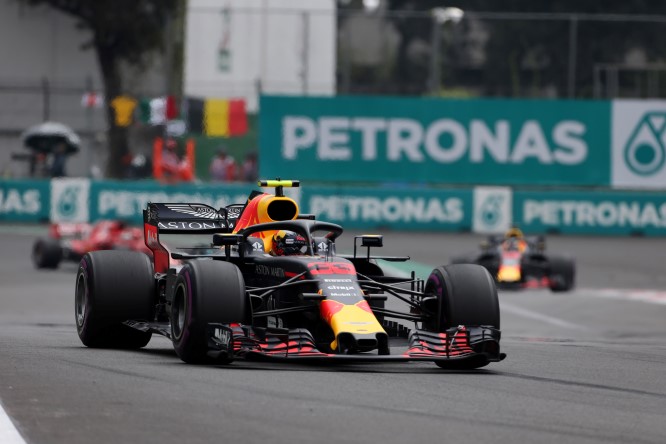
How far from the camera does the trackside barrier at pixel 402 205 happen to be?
29.4 m

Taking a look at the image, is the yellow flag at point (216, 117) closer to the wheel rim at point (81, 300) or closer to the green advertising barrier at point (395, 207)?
the green advertising barrier at point (395, 207)

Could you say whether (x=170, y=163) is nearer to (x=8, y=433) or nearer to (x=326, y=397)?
(x=326, y=397)

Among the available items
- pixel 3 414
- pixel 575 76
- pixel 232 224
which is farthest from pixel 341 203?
pixel 3 414

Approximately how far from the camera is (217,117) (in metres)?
31.3

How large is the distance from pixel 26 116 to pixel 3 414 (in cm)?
2736

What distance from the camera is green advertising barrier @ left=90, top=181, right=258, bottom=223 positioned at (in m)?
29.4

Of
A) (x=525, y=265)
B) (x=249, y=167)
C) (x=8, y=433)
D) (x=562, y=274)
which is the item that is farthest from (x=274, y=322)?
(x=249, y=167)

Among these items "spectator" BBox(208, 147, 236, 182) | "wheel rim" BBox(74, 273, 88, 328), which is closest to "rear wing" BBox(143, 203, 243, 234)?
"wheel rim" BBox(74, 273, 88, 328)

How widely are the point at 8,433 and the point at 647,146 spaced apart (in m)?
25.8

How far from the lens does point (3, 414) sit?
23.1 ft


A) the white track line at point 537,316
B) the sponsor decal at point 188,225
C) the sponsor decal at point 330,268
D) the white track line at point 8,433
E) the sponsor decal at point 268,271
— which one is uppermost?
the sponsor decal at point 188,225

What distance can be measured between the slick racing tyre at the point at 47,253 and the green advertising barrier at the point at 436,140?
8.09 meters

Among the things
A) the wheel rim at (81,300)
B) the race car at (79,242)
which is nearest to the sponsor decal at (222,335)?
the wheel rim at (81,300)

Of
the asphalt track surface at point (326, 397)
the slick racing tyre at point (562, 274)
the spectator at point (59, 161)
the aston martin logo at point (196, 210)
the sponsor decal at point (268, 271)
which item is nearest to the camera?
the asphalt track surface at point (326, 397)
